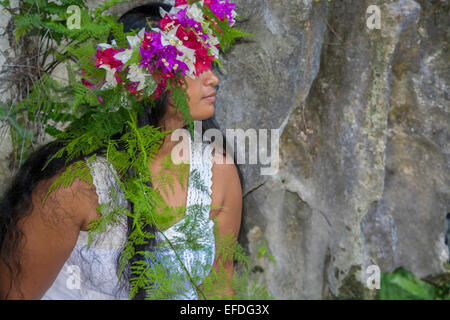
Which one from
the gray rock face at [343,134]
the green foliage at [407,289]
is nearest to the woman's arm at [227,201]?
the gray rock face at [343,134]

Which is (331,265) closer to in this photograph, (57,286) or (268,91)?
Answer: (268,91)

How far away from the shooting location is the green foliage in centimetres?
288

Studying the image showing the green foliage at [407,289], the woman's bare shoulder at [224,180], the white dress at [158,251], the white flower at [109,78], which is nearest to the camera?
the white flower at [109,78]

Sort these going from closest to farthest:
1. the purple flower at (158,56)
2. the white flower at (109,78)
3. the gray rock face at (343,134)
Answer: the purple flower at (158,56)
the white flower at (109,78)
the gray rock face at (343,134)

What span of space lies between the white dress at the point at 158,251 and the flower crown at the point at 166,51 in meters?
0.42

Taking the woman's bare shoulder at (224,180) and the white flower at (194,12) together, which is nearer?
the white flower at (194,12)

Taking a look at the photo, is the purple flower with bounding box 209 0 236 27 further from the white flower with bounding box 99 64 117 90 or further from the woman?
the white flower with bounding box 99 64 117 90

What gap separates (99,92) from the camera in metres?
1.94

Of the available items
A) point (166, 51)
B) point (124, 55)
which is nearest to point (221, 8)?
point (166, 51)

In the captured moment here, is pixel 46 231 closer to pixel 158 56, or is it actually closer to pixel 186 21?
pixel 158 56

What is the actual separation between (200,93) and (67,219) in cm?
85

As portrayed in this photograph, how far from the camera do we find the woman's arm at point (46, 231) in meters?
1.91

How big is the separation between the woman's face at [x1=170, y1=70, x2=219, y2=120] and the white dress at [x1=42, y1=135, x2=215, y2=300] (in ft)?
0.95

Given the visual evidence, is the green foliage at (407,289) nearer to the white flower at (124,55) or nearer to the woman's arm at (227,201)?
the woman's arm at (227,201)
